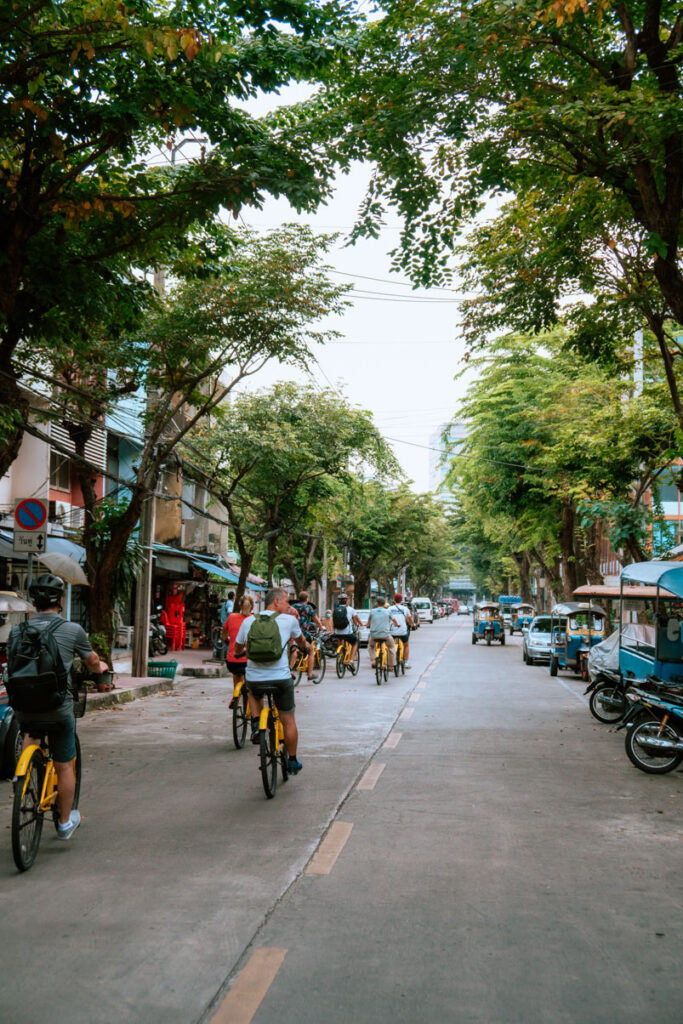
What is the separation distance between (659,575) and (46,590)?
811 centimetres

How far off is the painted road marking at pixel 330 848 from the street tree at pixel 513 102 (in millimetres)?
6681

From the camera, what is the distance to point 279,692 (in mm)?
8359

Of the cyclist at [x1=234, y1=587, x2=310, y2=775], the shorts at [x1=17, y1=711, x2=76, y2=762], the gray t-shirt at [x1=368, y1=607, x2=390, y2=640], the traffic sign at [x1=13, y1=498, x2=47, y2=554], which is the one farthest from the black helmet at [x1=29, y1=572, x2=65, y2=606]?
the gray t-shirt at [x1=368, y1=607, x2=390, y2=640]

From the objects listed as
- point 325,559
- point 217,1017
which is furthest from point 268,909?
point 325,559

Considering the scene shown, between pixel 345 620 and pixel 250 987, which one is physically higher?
pixel 345 620

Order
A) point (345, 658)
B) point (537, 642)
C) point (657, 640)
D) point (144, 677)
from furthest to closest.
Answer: point (537, 642), point (345, 658), point (144, 677), point (657, 640)

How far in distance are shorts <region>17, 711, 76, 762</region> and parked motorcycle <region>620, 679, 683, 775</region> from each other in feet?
19.9

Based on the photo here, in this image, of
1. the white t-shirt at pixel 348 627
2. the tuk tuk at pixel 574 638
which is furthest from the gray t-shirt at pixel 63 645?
the tuk tuk at pixel 574 638

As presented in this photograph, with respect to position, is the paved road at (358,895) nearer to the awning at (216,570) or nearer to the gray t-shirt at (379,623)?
the gray t-shirt at (379,623)

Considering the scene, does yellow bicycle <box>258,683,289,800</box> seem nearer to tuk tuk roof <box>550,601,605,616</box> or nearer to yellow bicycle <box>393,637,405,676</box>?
yellow bicycle <box>393,637,405,676</box>

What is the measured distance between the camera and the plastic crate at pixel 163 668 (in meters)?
20.6

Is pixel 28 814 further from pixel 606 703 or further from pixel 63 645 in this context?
pixel 606 703

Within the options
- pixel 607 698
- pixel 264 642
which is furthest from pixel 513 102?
pixel 607 698

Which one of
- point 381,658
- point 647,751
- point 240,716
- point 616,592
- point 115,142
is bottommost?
point 647,751
